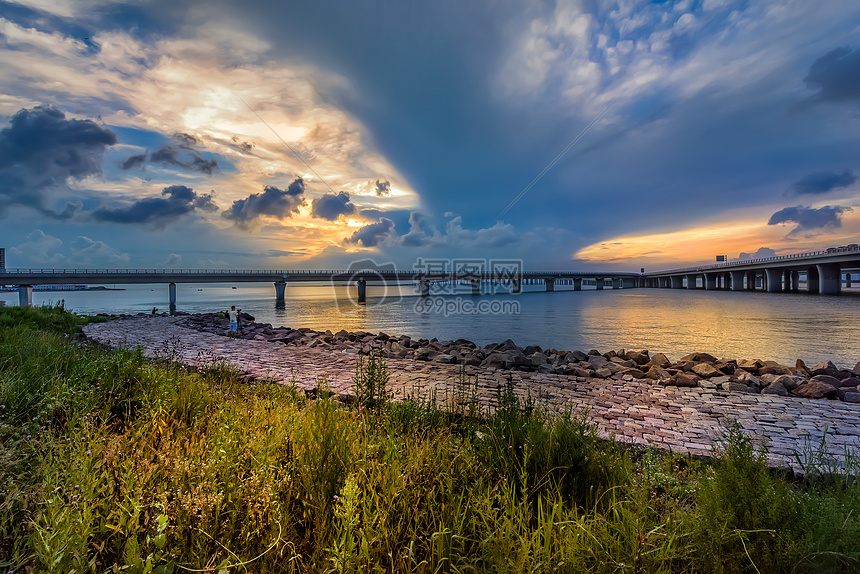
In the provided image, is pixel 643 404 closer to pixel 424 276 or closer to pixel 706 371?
pixel 706 371

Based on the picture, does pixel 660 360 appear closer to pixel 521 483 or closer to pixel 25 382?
pixel 521 483

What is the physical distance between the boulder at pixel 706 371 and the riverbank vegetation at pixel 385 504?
7315mm

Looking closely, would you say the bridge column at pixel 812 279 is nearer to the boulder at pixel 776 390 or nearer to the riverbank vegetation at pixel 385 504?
the boulder at pixel 776 390


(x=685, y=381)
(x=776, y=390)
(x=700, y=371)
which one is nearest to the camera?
(x=776, y=390)

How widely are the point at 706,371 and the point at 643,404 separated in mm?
5199

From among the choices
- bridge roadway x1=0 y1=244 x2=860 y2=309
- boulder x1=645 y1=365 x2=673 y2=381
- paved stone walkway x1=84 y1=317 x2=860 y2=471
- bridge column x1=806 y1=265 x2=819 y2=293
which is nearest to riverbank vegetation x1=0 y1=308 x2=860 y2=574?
paved stone walkway x1=84 y1=317 x2=860 y2=471

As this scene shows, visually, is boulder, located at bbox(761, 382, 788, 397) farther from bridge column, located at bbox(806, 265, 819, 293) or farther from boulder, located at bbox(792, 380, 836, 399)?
bridge column, located at bbox(806, 265, 819, 293)

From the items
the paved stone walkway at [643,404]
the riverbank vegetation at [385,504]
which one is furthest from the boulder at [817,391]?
the riverbank vegetation at [385,504]

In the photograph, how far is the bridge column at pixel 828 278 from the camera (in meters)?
69.2

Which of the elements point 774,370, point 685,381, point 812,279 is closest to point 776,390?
point 685,381

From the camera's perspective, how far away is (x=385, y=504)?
2986 millimetres

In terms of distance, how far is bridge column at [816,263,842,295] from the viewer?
6919cm

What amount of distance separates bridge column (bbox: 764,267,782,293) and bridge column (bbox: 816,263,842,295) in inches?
580

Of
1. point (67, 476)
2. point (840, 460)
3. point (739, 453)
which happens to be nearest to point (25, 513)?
point (67, 476)
